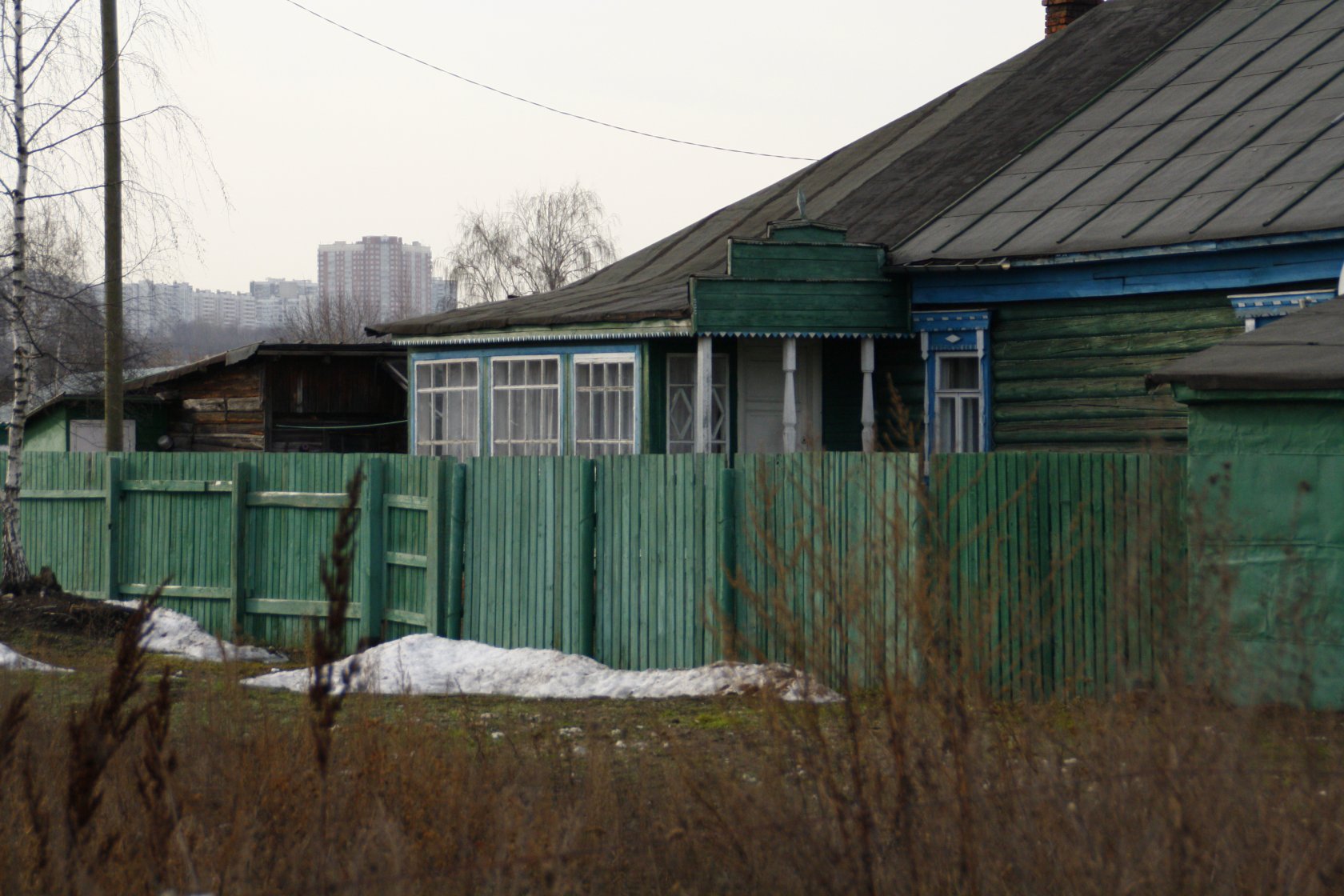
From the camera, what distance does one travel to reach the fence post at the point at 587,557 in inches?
451

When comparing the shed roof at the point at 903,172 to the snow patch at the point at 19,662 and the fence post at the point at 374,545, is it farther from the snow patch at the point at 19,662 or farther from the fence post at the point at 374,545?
the snow patch at the point at 19,662

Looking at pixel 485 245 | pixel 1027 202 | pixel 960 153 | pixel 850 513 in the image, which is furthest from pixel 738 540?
pixel 485 245

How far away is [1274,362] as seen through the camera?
28.2 feet

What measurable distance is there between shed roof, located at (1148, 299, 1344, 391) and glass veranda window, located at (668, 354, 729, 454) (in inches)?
271

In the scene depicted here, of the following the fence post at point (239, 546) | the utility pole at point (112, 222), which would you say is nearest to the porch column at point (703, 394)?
the fence post at point (239, 546)

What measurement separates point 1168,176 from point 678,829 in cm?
1137

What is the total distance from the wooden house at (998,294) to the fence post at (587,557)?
3384 millimetres

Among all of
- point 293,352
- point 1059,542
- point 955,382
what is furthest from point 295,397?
→ point 1059,542

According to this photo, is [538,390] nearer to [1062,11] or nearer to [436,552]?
[436,552]

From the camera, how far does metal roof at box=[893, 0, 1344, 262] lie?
1310cm

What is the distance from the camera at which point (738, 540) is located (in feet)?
35.2

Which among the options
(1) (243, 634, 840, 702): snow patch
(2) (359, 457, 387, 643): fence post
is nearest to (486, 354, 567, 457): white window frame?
(2) (359, 457, 387, 643): fence post

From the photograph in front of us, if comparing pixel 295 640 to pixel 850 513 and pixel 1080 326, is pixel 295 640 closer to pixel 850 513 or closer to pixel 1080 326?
pixel 850 513

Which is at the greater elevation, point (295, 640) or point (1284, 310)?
point (1284, 310)
